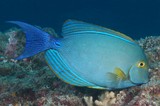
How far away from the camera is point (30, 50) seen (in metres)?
2.75

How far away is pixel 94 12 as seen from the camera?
1101 inches

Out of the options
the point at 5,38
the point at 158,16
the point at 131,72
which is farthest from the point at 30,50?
the point at 158,16

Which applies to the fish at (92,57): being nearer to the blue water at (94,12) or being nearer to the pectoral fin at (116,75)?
the pectoral fin at (116,75)

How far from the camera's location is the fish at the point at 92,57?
112 inches

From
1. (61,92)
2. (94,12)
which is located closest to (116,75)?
(61,92)

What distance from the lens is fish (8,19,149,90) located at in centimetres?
284

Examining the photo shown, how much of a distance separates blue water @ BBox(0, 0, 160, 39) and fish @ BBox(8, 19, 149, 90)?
24.2 meters

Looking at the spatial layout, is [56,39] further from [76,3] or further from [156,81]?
[76,3]

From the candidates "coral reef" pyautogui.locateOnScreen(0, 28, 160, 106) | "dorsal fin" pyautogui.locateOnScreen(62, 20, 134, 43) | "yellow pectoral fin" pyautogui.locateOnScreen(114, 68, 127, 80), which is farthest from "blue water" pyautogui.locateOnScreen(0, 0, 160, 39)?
"yellow pectoral fin" pyautogui.locateOnScreen(114, 68, 127, 80)

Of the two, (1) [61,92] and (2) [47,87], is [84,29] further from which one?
(2) [47,87]

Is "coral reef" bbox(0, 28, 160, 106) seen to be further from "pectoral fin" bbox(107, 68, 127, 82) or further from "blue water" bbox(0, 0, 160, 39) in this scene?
"blue water" bbox(0, 0, 160, 39)

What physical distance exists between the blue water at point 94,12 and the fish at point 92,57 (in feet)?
79.3

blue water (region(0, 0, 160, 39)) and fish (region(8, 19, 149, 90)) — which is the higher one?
blue water (region(0, 0, 160, 39))

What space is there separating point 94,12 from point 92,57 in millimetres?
25465
